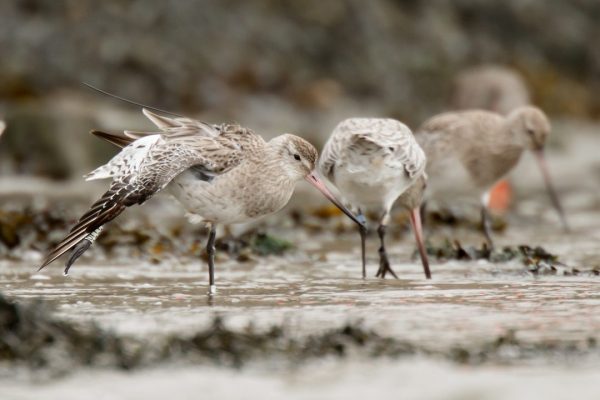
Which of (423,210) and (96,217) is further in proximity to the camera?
(423,210)

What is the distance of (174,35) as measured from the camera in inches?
637

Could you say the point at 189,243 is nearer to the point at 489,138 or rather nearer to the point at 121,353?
the point at 489,138

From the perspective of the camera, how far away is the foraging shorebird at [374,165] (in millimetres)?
8320

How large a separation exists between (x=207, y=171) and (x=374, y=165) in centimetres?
133

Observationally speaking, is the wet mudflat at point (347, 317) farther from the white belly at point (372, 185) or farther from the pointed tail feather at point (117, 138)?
the pointed tail feather at point (117, 138)

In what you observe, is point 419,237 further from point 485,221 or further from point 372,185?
point 485,221

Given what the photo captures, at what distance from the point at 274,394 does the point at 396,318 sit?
1495 millimetres

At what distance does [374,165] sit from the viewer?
27.5ft

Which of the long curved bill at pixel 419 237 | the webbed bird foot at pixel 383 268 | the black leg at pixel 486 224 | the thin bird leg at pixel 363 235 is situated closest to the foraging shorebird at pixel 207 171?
the thin bird leg at pixel 363 235

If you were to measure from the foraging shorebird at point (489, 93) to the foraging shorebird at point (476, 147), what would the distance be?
395 cm

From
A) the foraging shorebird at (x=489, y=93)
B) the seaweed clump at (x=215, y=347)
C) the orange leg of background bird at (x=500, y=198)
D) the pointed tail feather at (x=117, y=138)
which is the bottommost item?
the seaweed clump at (x=215, y=347)

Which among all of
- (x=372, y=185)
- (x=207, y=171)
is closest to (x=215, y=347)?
(x=207, y=171)

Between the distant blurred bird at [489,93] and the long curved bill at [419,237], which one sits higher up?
the distant blurred bird at [489,93]

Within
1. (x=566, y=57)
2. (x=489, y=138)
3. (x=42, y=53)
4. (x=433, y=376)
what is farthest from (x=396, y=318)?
(x=566, y=57)
